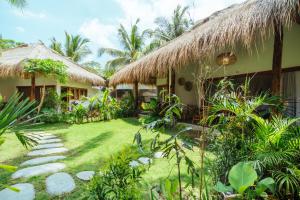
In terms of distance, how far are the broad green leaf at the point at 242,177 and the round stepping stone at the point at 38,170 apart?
281cm

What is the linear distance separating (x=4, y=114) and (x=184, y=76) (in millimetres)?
9525

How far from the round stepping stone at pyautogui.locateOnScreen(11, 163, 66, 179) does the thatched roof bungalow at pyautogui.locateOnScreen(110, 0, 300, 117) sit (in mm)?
2740

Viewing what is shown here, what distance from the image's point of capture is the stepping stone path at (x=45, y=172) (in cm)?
271

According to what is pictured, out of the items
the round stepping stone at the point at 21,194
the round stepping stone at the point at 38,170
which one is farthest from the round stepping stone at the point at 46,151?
the round stepping stone at the point at 21,194

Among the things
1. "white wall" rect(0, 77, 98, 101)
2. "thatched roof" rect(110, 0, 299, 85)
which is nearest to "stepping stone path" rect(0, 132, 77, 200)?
"thatched roof" rect(110, 0, 299, 85)

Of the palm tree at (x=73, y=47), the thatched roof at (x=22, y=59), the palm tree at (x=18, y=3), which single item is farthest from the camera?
the palm tree at (x=73, y=47)

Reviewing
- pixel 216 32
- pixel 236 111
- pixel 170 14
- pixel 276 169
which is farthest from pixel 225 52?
pixel 170 14

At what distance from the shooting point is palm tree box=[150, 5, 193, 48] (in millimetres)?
19797

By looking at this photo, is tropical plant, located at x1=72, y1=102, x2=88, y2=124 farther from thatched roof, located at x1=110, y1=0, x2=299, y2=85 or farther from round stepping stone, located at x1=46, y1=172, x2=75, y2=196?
round stepping stone, located at x1=46, y1=172, x2=75, y2=196

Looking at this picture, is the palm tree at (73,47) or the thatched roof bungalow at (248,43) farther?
the palm tree at (73,47)

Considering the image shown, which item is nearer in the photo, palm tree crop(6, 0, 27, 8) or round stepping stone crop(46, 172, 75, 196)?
round stepping stone crop(46, 172, 75, 196)

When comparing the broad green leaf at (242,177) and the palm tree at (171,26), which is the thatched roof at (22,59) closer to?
the palm tree at (171,26)

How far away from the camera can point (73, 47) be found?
2189cm

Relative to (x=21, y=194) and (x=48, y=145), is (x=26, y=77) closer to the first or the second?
(x=48, y=145)
